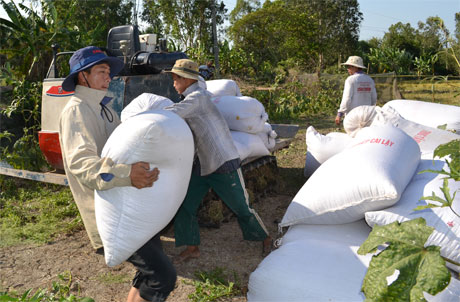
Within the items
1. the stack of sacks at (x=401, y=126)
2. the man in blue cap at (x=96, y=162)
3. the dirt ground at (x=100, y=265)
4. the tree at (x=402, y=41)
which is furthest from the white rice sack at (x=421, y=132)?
the tree at (x=402, y=41)

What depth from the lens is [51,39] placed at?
29.2 ft

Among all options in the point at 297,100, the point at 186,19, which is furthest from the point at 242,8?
the point at 297,100

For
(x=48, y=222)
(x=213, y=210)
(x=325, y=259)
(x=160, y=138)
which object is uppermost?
(x=160, y=138)

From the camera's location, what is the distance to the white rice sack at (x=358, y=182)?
8.71 feet

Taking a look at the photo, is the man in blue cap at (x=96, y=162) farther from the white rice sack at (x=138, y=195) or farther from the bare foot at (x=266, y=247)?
the bare foot at (x=266, y=247)

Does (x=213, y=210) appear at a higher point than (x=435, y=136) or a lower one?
lower

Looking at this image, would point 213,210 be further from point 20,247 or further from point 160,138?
point 160,138

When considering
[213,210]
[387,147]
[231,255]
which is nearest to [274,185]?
[213,210]

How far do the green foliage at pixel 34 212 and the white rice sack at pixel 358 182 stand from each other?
2.31 m

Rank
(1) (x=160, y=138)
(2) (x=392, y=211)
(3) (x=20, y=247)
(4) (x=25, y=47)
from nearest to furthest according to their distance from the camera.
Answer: (1) (x=160, y=138), (2) (x=392, y=211), (3) (x=20, y=247), (4) (x=25, y=47)

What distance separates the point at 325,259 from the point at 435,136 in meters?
2.08

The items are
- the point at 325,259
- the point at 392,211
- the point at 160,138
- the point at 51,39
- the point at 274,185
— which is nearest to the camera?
the point at 160,138

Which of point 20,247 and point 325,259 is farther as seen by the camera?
point 20,247

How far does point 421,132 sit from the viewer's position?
13.0 ft
